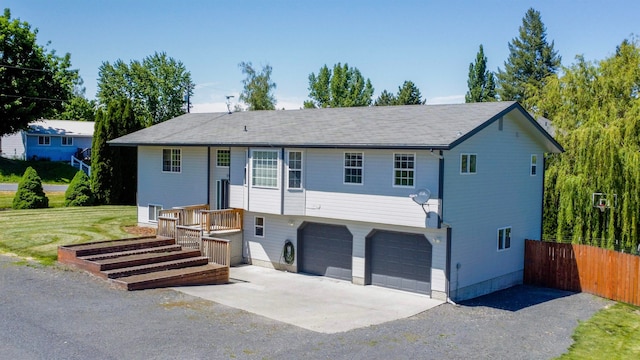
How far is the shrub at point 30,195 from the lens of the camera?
1296 inches

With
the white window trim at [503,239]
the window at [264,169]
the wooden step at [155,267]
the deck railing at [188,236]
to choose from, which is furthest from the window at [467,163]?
the deck railing at [188,236]

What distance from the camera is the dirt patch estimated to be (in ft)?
84.4

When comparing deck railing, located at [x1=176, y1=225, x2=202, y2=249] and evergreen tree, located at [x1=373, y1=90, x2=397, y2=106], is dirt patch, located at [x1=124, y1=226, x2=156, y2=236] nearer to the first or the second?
deck railing, located at [x1=176, y1=225, x2=202, y2=249]

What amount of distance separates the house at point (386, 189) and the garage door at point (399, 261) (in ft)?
0.12

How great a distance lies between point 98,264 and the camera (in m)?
18.4

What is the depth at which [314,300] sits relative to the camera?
60.1 feet

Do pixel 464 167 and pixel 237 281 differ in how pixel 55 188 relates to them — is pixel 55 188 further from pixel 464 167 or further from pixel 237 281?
pixel 464 167

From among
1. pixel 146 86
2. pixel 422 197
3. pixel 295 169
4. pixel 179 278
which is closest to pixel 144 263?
pixel 179 278

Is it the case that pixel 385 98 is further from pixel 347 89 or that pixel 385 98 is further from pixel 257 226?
pixel 257 226

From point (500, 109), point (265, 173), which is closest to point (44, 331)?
point (265, 173)

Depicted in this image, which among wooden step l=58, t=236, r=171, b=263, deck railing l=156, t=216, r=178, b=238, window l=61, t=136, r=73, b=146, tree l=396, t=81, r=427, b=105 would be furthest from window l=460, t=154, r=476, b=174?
tree l=396, t=81, r=427, b=105

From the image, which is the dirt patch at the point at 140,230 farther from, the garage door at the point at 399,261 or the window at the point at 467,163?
the window at the point at 467,163

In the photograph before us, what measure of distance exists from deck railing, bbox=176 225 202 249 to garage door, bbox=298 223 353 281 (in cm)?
395

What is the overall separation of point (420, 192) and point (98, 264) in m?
10.6
